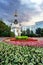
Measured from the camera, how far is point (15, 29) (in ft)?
108

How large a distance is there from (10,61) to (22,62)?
255mm

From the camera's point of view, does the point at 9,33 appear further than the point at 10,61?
Yes

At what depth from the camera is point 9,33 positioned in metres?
29.0

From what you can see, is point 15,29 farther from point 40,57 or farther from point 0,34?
point 40,57

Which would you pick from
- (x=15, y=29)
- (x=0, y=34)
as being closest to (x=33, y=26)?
(x=15, y=29)

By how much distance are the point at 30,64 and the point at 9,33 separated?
25.9m

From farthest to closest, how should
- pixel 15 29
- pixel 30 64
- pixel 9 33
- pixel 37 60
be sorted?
pixel 15 29, pixel 9 33, pixel 37 60, pixel 30 64

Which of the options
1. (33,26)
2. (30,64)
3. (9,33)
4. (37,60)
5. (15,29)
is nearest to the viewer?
(30,64)

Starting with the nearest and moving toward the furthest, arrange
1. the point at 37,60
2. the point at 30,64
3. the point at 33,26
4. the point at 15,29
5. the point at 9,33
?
the point at 30,64, the point at 37,60, the point at 9,33, the point at 15,29, the point at 33,26

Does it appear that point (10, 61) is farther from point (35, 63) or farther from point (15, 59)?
point (35, 63)

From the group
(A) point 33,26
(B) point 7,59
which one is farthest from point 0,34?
(B) point 7,59

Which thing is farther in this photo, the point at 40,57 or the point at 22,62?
the point at 40,57

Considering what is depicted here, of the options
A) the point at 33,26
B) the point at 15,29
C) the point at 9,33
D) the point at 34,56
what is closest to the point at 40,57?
the point at 34,56

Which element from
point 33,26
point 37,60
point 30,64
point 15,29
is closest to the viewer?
point 30,64
